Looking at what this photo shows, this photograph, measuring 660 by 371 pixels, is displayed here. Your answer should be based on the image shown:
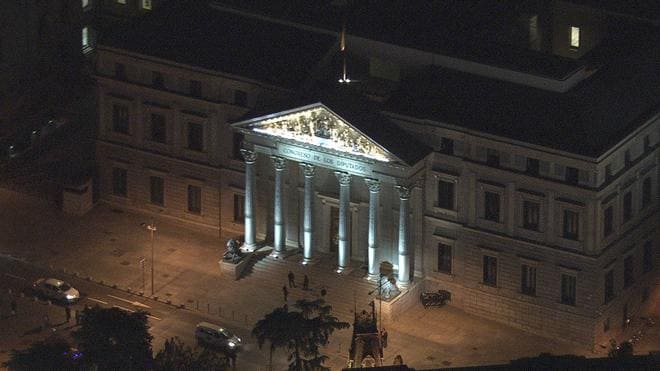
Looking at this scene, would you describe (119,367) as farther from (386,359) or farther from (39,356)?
(386,359)

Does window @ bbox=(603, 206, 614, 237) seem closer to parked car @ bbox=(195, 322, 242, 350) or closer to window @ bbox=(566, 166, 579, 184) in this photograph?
window @ bbox=(566, 166, 579, 184)

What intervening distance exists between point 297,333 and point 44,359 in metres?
19.0

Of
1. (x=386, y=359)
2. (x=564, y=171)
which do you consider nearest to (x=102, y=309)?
(x=386, y=359)

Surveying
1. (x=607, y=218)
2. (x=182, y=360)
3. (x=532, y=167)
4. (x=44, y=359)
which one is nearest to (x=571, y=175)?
(x=532, y=167)

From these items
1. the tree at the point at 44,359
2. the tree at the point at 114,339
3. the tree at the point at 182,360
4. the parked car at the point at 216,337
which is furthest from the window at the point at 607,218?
the tree at the point at 44,359

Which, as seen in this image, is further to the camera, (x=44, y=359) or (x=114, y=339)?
(x=114, y=339)

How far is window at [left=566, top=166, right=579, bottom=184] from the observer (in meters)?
198

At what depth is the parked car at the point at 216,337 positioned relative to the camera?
198 m

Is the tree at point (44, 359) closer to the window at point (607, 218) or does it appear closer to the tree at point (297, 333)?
the tree at point (297, 333)

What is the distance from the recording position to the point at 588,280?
199m

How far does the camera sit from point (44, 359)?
185 m

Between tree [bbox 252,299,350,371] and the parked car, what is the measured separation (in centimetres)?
560

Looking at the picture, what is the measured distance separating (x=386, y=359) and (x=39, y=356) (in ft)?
94.7

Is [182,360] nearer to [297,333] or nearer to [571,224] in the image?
[297,333]
